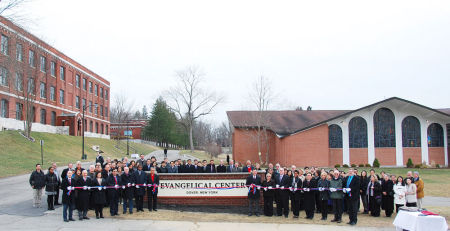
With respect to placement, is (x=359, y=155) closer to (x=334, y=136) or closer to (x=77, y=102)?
→ (x=334, y=136)

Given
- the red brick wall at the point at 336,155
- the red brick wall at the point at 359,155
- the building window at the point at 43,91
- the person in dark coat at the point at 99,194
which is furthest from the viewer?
the building window at the point at 43,91

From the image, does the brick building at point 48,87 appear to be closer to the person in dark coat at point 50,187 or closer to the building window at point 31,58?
the building window at point 31,58

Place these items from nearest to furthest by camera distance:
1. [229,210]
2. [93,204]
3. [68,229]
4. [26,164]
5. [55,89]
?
[68,229]
[93,204]
[229,210]
[26,164]
[55,89]

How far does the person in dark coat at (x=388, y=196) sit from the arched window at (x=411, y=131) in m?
23.7

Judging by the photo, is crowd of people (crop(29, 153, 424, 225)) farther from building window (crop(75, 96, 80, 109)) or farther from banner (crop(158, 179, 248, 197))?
building window (crop(75, 96, 80, 109))

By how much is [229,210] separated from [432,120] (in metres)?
28.4

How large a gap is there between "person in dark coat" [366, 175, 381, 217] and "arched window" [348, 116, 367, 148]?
853 inches

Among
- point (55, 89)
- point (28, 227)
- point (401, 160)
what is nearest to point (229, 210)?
point (28, 227)

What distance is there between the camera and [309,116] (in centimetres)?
4078

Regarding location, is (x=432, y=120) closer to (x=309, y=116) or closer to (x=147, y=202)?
(x=309, y=116)

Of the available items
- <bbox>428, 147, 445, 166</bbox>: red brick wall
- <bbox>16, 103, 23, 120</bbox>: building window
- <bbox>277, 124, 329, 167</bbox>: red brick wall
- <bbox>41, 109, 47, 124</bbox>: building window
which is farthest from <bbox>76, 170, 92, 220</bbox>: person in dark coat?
<bbox>41, 109, 47, 124</bbox>: building window

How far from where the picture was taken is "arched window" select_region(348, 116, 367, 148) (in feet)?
113

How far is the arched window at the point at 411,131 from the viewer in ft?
114

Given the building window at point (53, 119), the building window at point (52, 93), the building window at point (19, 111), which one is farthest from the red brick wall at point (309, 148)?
the building window at point (52, 93)
